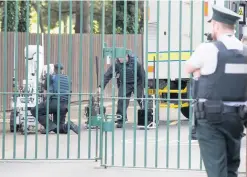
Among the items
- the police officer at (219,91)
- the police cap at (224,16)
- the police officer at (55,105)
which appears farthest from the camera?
the police officer at (55,105)

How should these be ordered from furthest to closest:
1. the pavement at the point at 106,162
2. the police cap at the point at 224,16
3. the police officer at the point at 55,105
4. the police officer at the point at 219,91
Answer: the police officer at the point at 55,105 → the pavement at the point at 106,162 → the police cap at the point at 224,16 → the police officer at the point at 219,91

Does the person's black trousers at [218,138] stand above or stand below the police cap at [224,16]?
below

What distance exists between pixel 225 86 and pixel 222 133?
43 cm

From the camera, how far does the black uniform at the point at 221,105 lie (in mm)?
5477

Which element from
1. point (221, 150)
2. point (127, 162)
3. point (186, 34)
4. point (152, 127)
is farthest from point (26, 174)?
point (186, 34)

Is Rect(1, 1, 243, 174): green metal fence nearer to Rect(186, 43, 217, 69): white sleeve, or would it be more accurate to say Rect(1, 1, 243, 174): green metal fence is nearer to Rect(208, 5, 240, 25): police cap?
Rect(208, 5, 240, 25): police cap

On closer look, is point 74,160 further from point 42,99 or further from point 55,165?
point 42,99

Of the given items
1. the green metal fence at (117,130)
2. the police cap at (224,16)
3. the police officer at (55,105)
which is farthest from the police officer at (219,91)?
the police officer at (55,105)

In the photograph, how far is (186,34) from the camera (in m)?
14.0

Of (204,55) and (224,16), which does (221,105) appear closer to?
(204,55)

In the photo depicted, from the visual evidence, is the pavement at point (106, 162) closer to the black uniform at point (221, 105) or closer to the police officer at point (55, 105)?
the police officer at point (55, 105)

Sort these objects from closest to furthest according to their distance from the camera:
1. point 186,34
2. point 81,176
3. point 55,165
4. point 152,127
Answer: point 81,176 < point 55,165 < point 152,127 < point 186,34

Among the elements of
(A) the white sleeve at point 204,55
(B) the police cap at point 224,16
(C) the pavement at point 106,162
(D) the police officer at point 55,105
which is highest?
(B) the police cap at point 224,16

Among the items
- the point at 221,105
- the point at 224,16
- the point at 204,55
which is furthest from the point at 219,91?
the point at 224,16
